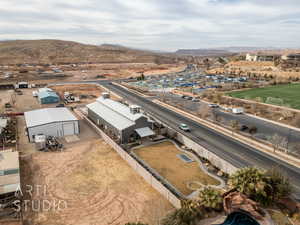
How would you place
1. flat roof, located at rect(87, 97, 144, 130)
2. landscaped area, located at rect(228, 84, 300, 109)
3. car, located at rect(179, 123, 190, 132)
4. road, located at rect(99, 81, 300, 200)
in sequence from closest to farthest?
road, located at rect(99, 81, 300, 200)
flat roof, located at rect(87, 97, 144, 130)
car, located at rect(179, 123, 190, 132)
landscaped area, located at rect(228, 84, 300, 109)

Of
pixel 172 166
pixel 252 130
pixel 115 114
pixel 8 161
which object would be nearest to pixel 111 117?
pixel 115 114

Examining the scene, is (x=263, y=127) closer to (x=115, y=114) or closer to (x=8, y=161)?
(x=115, y=114)

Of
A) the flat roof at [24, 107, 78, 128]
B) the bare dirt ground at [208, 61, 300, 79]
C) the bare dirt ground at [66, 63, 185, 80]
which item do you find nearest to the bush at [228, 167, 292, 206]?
the flat roof at [24, 107, 78, 128]

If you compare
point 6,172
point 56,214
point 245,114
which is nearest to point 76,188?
point 56,214

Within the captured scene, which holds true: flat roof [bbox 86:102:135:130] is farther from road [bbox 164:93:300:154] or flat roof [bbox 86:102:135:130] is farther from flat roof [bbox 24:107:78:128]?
road [bbox 164:93:300:154]

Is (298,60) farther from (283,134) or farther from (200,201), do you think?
(200,201)

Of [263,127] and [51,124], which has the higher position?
[51,124]
